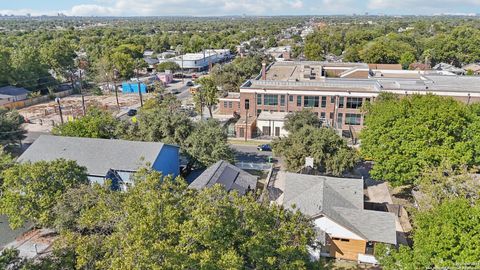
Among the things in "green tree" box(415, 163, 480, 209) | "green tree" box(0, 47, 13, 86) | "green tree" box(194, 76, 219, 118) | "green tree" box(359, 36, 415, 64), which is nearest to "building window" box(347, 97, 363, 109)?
"green tree" box(194, 76, 219, 118)

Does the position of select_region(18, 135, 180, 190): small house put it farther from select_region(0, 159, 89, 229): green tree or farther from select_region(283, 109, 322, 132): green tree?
select_region(283, 109, 322, 132): green tree

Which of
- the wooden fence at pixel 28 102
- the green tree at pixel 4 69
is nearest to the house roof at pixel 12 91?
the wooden fence at pixel 28 102

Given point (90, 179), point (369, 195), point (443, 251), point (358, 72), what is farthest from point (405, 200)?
point (358, 72)

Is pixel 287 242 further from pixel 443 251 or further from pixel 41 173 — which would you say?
pixel 41 173

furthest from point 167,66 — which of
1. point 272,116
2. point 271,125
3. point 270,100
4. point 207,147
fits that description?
point 207,147

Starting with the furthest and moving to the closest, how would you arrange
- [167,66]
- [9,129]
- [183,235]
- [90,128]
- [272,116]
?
[167,66], [272,116], [9,129], [90,128], [183,235]

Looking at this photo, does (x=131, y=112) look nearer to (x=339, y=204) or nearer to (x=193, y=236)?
(x=339, y=204)
